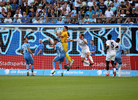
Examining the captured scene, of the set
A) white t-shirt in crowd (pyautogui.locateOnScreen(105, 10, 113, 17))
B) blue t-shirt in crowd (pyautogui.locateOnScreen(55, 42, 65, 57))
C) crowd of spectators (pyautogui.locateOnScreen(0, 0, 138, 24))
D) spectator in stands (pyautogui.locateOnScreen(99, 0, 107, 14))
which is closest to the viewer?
blue t-shirt in crowd (pyautogui.locateOnScreen(55, 42, 65, 57))

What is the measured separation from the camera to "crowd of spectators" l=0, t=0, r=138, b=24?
19750 millimetres

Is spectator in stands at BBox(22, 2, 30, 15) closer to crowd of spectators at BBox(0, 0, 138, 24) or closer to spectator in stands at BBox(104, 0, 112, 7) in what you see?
crowd of spectators at BBox(0, 0, 138, 24)

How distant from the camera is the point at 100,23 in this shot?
19688 millimetres

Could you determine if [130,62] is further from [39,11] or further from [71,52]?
[39,11]

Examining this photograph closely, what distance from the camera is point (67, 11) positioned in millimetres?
21531

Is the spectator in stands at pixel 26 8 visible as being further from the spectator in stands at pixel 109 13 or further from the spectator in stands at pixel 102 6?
the spectator in stands at pixel 109 13

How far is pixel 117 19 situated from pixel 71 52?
155 inches

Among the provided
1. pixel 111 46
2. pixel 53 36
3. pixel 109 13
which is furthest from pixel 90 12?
pixel 111 46

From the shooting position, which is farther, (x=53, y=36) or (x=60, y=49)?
(x=53, y=36)

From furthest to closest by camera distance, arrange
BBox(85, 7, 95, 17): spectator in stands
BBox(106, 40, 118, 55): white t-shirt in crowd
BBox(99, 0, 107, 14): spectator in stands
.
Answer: BBox(99, 0, 107, 14): spectator in stands
BBox(85, 7, 95, 17): spectator in stands
BBox(106, 40, 118, 55): white t-shirt in crowd

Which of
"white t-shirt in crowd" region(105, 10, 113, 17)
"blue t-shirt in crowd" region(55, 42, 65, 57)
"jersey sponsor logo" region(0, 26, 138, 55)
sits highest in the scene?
"white t-shirt in crowd" region(105, 10, 113, 17)

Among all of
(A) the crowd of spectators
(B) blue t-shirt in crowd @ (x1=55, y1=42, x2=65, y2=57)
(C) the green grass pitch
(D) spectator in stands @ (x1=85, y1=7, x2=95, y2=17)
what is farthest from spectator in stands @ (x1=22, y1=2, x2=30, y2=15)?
(C) the green grass pitch

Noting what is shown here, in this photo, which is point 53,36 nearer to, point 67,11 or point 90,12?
point 67,11

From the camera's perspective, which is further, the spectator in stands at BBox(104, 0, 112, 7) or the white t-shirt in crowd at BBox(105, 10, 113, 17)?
the spectator in stands at BBox(104, 0, 112, 7)
